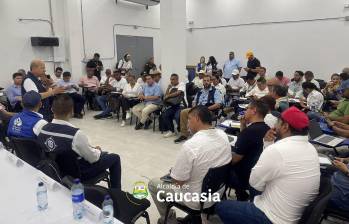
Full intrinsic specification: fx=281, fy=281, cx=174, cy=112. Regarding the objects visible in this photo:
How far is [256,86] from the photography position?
19.0 ft

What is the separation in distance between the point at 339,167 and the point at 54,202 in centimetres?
208

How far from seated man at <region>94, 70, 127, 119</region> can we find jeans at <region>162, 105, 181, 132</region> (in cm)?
164

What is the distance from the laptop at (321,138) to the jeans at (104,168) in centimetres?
227

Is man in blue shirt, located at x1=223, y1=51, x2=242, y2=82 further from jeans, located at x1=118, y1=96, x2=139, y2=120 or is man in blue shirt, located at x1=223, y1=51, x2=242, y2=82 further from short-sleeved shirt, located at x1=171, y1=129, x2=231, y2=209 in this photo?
short-sleeved shirt, located at x1=171, y1=129, x2=231, y2=209

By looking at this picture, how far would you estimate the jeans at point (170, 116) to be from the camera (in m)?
5.39

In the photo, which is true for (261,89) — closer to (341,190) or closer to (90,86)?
(341,190)

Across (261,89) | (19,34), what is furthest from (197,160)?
(19,34)

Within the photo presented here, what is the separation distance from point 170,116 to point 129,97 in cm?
133

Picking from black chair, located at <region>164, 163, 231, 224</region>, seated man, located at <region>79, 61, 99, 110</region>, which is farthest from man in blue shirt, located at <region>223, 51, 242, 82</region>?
black chair, located at <region>164, 163, 231, 224</region>

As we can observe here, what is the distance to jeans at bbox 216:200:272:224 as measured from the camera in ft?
5.72

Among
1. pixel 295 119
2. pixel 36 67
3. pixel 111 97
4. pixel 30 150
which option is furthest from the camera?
pixel 111 97

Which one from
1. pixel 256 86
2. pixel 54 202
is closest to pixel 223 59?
pixel 256 86

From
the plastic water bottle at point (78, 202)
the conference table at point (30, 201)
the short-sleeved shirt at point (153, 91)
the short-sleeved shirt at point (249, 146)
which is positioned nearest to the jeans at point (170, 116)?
the short-sleeved shirt at point (153, 91)

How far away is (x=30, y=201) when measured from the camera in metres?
1.72
